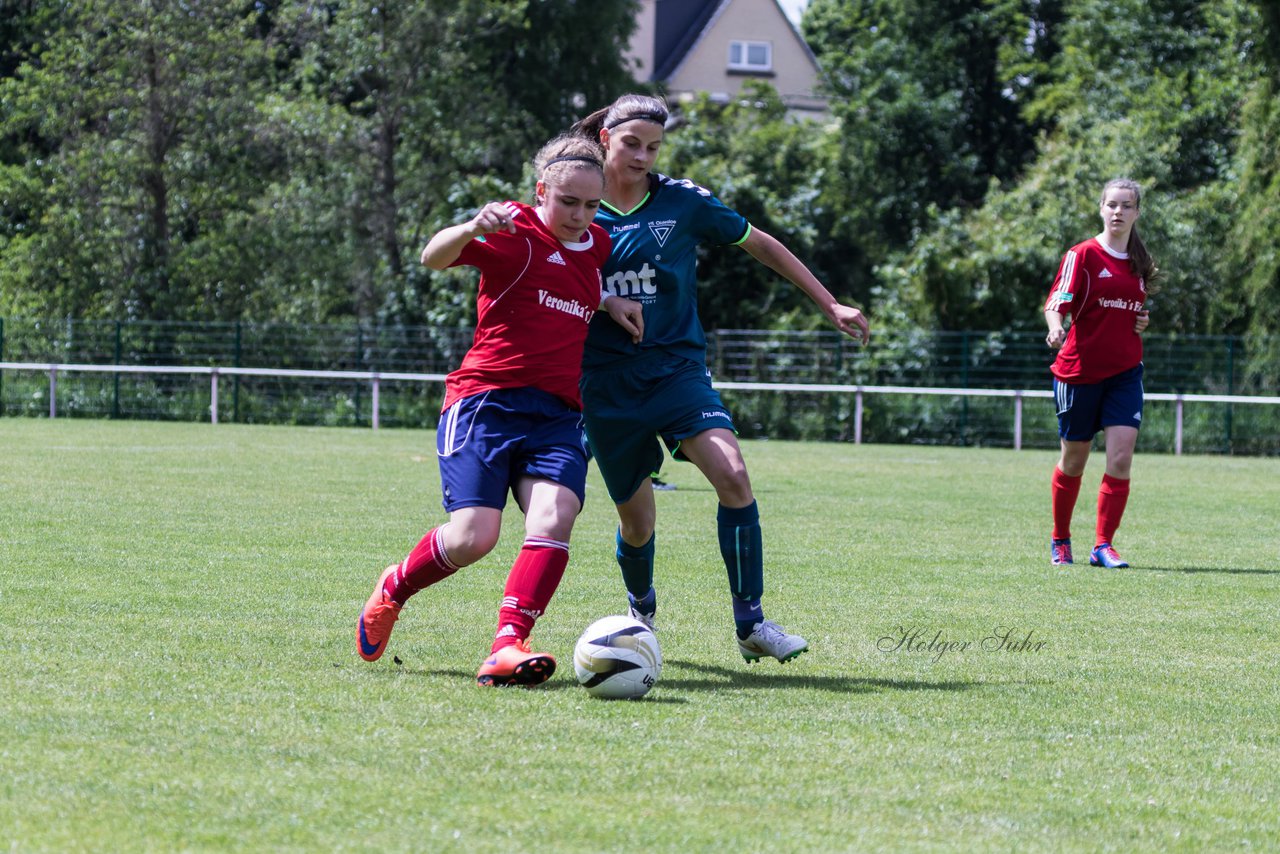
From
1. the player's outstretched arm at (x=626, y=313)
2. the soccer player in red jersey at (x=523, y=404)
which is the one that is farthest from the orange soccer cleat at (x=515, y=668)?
the player's outstretched arm at (x=626, y=313)

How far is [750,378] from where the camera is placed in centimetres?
2564

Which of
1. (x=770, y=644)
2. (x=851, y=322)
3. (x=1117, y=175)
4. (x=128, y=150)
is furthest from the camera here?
(x=128, y=150)

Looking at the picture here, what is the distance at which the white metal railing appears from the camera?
23125mm

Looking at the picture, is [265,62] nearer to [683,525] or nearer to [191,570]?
[683,525]

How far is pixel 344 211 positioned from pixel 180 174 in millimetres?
3216

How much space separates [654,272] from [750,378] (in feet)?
65.8

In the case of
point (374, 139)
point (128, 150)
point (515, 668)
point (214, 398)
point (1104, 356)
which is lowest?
point (214, 398)

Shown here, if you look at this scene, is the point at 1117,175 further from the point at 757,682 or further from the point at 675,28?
the point at 675,28

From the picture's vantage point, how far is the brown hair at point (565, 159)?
5.20 meters

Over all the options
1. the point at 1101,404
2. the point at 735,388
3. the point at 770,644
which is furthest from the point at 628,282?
the point at 735,388

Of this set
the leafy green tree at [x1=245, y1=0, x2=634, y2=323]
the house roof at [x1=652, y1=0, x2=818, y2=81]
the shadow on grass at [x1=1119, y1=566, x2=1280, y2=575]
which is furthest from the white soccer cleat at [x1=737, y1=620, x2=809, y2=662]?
the house roof at [x1=652, y1=0, x2=818, y2=81]

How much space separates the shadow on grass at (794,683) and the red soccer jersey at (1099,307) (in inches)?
168

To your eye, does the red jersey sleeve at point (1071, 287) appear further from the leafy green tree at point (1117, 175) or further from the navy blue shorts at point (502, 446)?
the leafy green tree at point (1117, 175)

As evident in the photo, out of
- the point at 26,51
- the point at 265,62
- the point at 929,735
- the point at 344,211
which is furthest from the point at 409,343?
the point at 929,735
